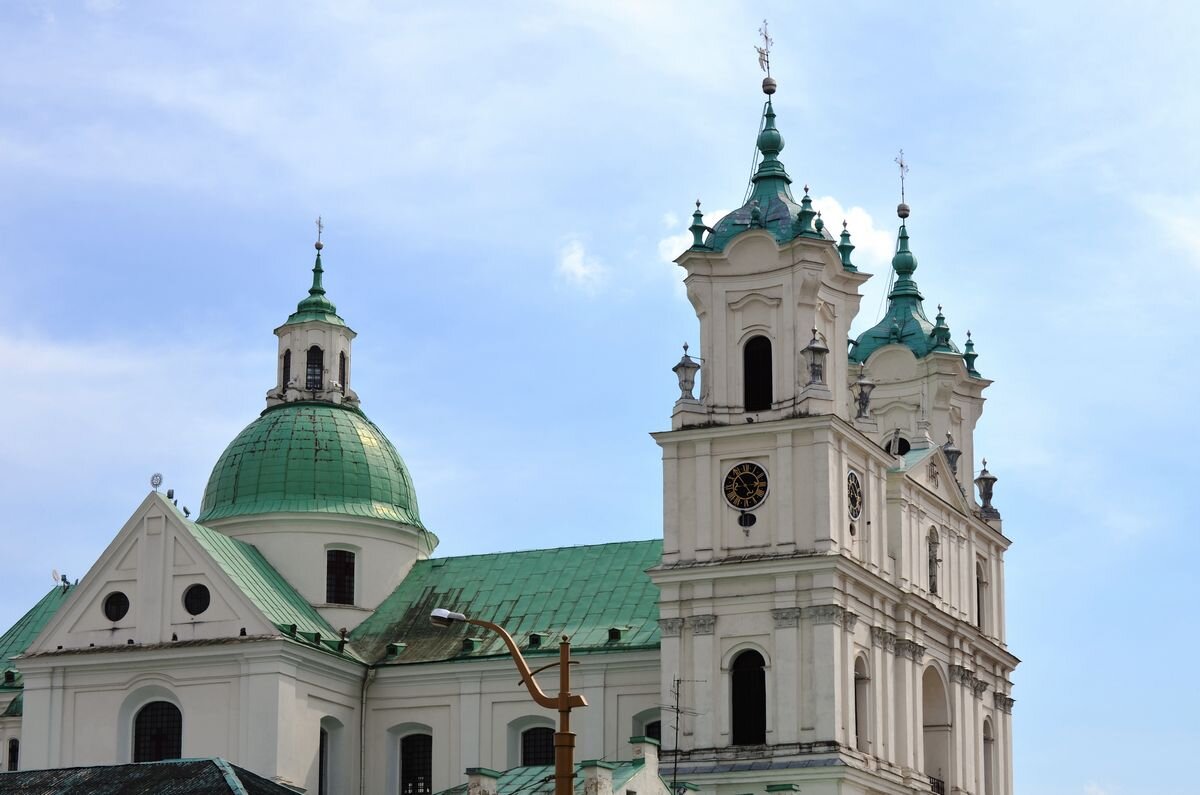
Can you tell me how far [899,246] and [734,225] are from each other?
688 inches

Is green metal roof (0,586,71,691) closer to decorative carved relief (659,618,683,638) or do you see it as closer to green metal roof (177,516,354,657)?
green metal roof (177,516,354,657)

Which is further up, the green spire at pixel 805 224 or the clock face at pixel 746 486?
the green spire at pixel 805 224

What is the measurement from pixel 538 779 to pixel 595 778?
4.14 meters

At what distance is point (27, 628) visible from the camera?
8606cm

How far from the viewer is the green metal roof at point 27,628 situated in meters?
84.9

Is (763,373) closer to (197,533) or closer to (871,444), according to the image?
(871,444)

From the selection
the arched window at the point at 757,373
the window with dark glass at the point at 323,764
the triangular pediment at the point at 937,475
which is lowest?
the window with dark glass at the point at 323,764

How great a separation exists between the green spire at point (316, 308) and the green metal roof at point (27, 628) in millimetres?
14094

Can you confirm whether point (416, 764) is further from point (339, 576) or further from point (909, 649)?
point (909, 649)

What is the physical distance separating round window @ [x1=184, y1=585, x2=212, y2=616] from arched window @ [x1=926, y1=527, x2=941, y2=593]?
23163 millimetres

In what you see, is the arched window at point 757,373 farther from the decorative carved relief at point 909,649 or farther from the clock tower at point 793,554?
the decorative carved relief at point 909,649

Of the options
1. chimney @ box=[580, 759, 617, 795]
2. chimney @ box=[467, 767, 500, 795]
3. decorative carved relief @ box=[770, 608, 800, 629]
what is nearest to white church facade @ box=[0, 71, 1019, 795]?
decorative carved relief @ box=[770, 608, 800, 629]

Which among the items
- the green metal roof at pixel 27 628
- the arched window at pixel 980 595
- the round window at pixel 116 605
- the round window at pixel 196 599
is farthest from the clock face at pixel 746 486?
the green metal roof at pixel 27 628

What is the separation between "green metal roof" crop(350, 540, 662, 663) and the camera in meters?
72.8
